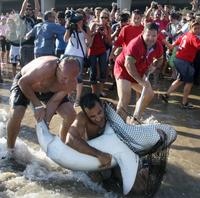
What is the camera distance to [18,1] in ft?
129

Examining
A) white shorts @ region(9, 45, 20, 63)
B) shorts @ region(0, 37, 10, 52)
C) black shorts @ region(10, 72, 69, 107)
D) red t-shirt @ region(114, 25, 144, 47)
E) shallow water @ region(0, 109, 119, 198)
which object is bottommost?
shorts @ region(0, 37, 10, 52)

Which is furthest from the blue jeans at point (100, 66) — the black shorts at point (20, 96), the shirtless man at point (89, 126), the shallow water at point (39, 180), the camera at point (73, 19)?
the shirtless man at point (89, 126)

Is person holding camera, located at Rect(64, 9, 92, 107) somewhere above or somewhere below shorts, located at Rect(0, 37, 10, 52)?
above

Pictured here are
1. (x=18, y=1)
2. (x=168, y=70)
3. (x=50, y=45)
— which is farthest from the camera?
(x=18, y=1)

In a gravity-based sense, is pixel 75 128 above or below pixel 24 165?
above

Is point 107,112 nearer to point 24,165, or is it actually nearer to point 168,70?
point 24,165

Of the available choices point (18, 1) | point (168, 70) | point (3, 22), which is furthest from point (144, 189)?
point (18, 1)

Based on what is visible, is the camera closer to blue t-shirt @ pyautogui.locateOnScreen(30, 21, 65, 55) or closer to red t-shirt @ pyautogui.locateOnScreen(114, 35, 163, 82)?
blue t-shirt @ pyautogui.locateOnScreen(30, 21, 65, 55)

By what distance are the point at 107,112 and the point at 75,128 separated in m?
0.40

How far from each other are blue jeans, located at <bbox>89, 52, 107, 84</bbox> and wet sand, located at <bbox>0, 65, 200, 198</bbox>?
1.77ft

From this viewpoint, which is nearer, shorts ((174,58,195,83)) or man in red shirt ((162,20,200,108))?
man in red shirt ((162,20,200,108))

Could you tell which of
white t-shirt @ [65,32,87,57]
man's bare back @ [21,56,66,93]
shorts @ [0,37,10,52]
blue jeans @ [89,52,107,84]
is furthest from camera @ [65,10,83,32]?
shorts @ [0,37,10,52]

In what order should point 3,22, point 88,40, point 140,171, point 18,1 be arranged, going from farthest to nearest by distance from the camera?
point 18,1 < point 3,22 < point 88,40 < point 140,171

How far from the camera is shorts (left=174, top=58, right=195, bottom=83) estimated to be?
8586 mm
